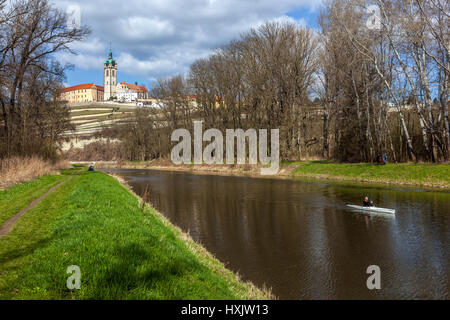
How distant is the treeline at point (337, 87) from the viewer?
2797cm

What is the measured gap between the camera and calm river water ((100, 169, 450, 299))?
7914 millimetres

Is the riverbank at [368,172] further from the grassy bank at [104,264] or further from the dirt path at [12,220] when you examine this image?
the dirt path at [12,220]

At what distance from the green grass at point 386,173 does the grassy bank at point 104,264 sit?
23658 millimetres

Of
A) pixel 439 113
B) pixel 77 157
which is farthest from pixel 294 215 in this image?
pixel 77 157

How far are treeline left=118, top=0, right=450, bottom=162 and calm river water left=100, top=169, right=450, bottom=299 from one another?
1222 centimetres

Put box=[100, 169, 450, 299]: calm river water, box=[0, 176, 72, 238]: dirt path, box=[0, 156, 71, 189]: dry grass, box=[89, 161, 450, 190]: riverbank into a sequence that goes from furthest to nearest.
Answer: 1. box=[89, 161, 450, 190]: riverbank
2. box=[0, 156, 71, 189]: dry grass
3. box=[0, 176, 72, 238]: dirt path
4. box=[100, 169, 450, 299]: calm river water

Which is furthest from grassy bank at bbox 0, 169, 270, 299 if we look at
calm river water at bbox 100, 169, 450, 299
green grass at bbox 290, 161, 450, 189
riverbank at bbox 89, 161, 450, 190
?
riverbank at bbox 89, 161, 450, 190

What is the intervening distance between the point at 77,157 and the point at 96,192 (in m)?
87.2

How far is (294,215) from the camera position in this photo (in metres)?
16.6

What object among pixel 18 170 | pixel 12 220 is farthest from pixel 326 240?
pixel 18 170

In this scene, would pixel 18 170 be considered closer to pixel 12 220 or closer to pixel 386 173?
pixel 12 220

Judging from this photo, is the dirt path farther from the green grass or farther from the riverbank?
the green grass

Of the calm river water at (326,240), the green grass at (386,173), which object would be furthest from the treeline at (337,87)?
the calm river water at (326,240)

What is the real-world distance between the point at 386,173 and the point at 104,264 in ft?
95.7
